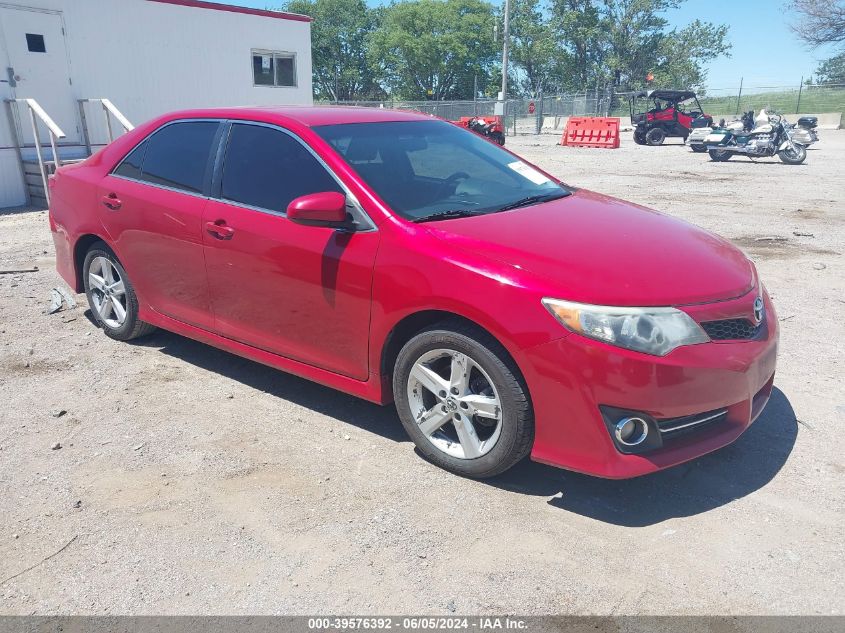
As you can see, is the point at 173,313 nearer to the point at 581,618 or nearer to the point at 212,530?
the point at 212,530

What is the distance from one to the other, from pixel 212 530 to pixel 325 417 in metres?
1.13

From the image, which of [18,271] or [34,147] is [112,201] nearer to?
[18,271]

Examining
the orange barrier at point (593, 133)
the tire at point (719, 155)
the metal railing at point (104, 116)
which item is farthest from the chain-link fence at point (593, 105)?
the metal railing at point (104, 116)

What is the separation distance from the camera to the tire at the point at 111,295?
4.82 m

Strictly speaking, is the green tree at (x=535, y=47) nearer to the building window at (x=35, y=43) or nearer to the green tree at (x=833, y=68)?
the green tree at (x=833, y=68)

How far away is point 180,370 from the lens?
465cm

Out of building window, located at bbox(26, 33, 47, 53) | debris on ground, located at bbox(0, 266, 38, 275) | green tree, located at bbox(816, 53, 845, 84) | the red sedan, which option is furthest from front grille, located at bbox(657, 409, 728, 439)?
green tree, located at bbox(816, 53, 845, 84)

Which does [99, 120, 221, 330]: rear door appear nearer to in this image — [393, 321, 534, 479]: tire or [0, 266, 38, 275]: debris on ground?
[393, 321, 534, 479]: tire

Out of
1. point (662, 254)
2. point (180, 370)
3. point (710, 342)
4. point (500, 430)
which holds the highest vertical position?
point (662, 254)

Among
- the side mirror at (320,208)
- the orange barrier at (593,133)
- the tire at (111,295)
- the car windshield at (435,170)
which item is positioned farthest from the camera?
the orange barrier at (593,133)

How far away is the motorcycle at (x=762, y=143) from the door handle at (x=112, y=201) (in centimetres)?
1807

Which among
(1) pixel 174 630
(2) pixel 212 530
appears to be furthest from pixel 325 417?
(1) pixel 174 630

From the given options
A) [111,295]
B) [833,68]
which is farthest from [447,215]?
[833,68]

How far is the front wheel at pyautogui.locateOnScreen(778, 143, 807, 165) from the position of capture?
18125 millimetres
